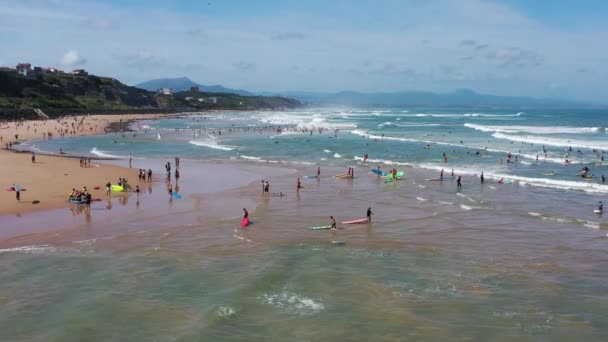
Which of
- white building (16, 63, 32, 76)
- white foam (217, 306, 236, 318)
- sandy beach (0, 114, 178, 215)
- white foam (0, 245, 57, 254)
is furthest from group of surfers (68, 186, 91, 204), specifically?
white building (16, 63, 32, 76)

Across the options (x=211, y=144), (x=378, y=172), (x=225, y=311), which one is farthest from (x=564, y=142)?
(x=225, y=311)

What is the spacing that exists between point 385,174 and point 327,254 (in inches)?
819

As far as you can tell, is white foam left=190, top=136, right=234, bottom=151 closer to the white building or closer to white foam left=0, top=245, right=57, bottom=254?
white foam left=0, top=245, right=57, bottom=254

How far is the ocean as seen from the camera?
12.6m

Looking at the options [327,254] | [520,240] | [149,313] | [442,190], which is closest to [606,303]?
[520,240]

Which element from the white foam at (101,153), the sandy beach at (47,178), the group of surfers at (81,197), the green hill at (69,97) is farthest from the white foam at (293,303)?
the green hill at (69,97)

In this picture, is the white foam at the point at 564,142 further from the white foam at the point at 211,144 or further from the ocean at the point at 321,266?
the white foam at the point at 211,144

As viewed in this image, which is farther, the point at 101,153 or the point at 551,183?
the point at 101,153

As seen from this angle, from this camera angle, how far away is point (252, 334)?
12.1 metres

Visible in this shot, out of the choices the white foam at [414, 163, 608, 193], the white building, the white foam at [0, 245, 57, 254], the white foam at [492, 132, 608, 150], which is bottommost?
the white foam at [0, 245, 57, 254]

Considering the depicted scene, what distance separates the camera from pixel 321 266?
17.0 m

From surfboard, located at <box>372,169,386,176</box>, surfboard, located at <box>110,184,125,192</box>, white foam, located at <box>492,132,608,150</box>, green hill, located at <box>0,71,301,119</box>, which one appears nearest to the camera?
surfboard, located at <box>110,184,125,192</box>

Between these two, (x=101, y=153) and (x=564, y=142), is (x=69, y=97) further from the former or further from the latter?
(x=564, y=142)

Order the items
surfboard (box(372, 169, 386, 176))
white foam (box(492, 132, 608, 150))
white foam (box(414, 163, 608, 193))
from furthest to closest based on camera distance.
A: white foam (box(492, 132, 608, 150)) → surfboard (box(372, 169, 386, 176)) → white foam (box(414, 163, 608, 193))
